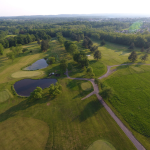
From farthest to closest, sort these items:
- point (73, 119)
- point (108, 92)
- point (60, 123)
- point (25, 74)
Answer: point (25, 74) → point (108, 92) → point (73, 119) → point (60, 123)

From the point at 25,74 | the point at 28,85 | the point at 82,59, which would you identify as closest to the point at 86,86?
the point at 82,59

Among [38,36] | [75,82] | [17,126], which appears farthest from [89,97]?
[38,36]

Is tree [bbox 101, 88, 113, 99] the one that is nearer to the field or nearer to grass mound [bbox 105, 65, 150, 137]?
grass mound [bbox 105, 65, 150, 137]

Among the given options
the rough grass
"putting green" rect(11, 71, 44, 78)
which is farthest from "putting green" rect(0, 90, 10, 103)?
"putting green" rect(11, 71, 44, 78)

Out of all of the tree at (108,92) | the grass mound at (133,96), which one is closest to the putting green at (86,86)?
the tree at (108,92)

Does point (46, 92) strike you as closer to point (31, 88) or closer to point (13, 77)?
point (31, 88)

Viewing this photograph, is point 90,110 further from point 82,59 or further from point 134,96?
point 82,59

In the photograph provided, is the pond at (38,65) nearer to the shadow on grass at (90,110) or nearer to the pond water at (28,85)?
the pond water at (28,85)
